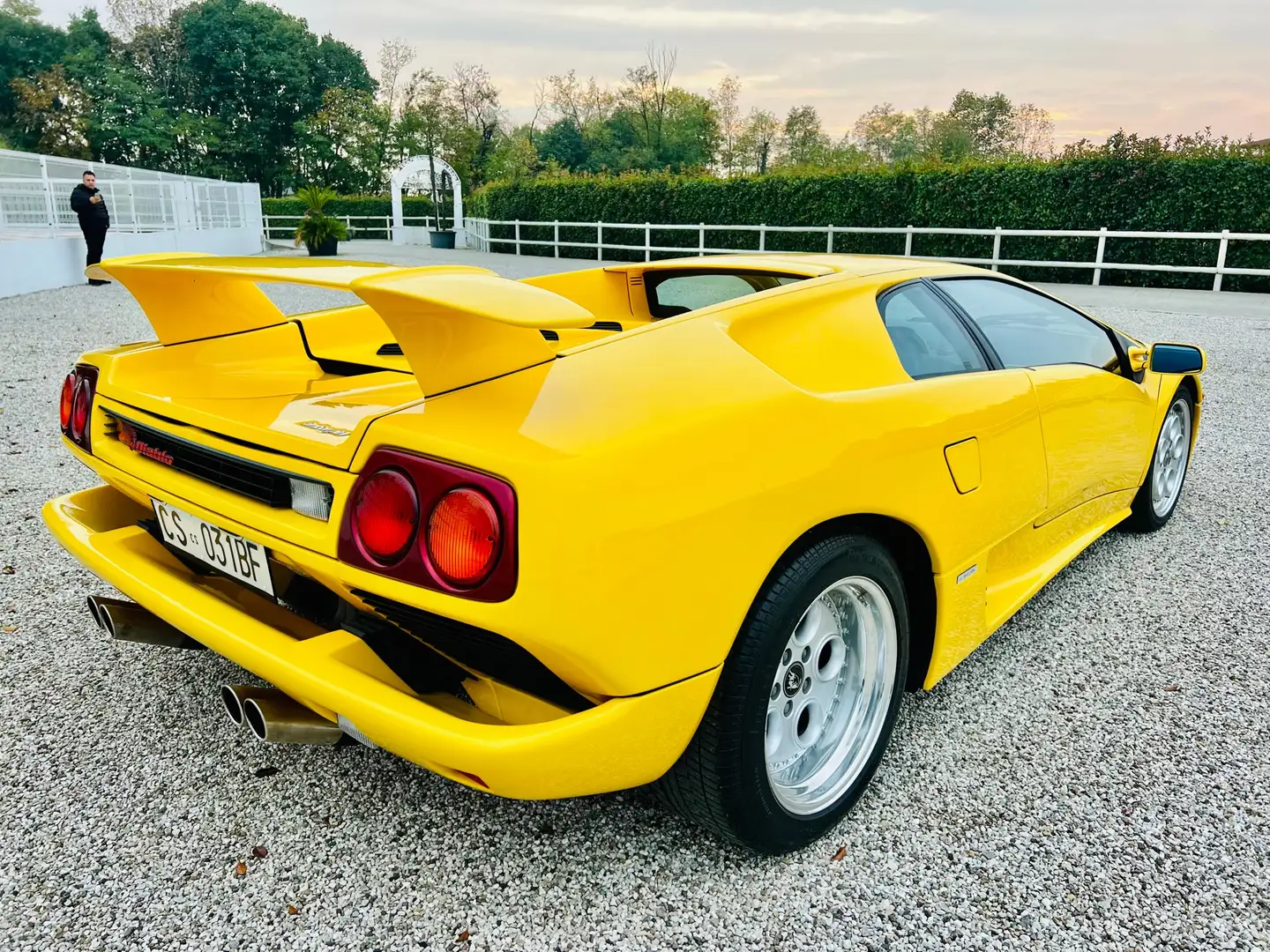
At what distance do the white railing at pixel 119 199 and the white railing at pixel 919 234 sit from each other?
23.0 ft

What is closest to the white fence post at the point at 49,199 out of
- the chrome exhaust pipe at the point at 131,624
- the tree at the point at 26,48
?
the chrome exhaust pipe at the point at 131,624

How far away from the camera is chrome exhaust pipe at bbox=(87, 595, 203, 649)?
2221 millimetres

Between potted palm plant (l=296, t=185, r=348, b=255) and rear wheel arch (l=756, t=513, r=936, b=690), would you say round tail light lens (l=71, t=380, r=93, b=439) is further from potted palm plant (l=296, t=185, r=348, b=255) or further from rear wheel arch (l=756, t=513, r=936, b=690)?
potted palm plant (l=296, t=185, r=348, b=255)

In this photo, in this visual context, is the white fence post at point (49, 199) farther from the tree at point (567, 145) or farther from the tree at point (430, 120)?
the tree at point (567, 145)

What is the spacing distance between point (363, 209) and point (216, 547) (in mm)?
44637

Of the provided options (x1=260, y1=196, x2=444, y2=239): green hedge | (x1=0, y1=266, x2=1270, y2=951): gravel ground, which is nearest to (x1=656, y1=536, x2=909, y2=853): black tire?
(x1=0, y1=266, x2=1270, y2=951): gravel ground

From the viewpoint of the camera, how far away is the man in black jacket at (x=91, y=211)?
45.6ft

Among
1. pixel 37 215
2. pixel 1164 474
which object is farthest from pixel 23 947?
pixel 37 215

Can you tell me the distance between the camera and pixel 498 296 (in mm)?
1550

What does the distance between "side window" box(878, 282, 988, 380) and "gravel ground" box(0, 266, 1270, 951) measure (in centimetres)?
99

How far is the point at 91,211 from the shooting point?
46.1 ft

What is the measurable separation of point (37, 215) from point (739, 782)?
1783 cm

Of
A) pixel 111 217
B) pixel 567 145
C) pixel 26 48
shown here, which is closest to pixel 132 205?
pixel 111 217

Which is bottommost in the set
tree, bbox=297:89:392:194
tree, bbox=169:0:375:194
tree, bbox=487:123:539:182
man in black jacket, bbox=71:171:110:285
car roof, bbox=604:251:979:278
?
car roof, bbox=604:251:979:278
